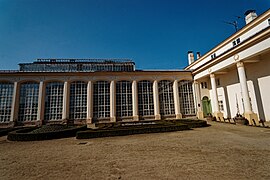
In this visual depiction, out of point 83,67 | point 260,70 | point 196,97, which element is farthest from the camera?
point 83,67

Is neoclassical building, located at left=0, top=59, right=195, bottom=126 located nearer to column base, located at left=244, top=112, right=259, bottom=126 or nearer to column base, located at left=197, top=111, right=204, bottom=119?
column base, located at left=197, top=111, right=204, bottom=119

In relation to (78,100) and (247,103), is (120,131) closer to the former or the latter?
(78,100)

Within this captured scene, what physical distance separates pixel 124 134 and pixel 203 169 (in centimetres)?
798

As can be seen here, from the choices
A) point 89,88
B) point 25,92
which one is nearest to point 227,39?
point 89,88

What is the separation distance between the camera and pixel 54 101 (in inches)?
856

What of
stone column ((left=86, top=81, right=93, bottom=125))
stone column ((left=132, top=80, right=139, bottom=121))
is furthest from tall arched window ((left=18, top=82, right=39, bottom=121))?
stone column ((left=132, top=80, right=139, bottom=121))

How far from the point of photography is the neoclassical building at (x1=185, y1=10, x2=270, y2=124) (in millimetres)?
14461

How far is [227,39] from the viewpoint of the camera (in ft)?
70.4

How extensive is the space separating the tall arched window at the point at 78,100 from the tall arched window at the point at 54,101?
1584 millimetres

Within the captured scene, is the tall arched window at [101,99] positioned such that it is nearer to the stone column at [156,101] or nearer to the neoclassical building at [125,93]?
the neoclassical building at [125,93]

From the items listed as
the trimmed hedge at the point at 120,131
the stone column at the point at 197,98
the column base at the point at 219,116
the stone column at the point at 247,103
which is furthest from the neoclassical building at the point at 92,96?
the trimmed hedge at the point at 120,131

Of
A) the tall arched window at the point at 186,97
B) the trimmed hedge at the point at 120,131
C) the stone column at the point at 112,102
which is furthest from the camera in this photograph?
the tall arched window at the point at 186,97

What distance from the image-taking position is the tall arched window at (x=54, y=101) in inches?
839

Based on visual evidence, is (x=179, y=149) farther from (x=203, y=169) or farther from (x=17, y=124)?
(x=17, y=124)
